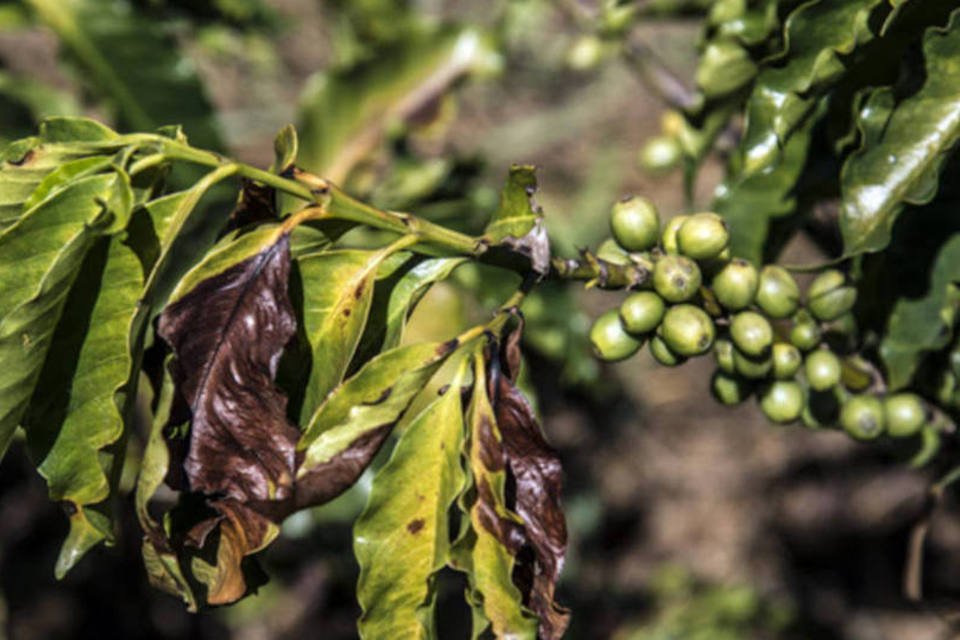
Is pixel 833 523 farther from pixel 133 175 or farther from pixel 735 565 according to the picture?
pixel 133 175

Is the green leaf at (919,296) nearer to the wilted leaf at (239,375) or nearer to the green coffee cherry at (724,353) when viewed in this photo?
the green coffee cherry at (724,353)

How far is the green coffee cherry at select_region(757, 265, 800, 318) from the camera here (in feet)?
3.85

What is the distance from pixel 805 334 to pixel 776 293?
8cm

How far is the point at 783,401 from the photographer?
4.04ft

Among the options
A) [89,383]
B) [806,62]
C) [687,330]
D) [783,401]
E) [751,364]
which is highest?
[89,383]

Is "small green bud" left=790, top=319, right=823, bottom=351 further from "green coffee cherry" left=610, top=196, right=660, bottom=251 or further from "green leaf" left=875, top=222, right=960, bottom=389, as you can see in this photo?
"green coffee cherry" left=610, top=196, right=660, bottom=251

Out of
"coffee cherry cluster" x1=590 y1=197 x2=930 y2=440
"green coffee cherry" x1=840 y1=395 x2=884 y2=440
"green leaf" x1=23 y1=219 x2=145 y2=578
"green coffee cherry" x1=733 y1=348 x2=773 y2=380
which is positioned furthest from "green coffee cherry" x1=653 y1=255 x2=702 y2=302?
"green leaf" x1=23 y1=219 x2=145 y2=578

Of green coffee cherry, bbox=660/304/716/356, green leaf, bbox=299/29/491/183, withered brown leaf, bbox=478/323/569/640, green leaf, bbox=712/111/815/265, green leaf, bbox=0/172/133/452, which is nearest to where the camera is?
green leaf, bbox=0/172/133/452

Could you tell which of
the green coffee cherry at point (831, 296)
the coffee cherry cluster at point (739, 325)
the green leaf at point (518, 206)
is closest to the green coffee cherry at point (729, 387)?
the coffee cherry cluster at point (739, 325)

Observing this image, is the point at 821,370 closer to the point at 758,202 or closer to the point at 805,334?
the point at 805,334

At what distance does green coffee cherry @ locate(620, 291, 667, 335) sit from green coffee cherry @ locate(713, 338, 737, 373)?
0.13 m

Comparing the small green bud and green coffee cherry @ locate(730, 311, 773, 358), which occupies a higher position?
green coffee cherry @ locate(730, 311, 773, 358)

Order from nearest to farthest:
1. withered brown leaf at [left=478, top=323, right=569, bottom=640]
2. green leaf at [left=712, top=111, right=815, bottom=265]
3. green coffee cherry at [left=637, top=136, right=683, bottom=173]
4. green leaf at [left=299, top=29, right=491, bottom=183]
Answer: withered brown leaf at [left=478, top=323, right=569, bottom=640] < green leaf at [left=712, top=111, right=815, bottom=265] < green coffee cherry at [left=637, top=136, right=683, bottom=173] < green leaf at [left=299, top=29, right=491, bottom=183]

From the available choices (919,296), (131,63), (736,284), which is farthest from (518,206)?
(131,63)
